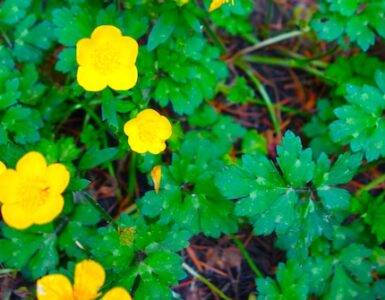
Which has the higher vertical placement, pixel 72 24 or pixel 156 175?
pixel 72 24

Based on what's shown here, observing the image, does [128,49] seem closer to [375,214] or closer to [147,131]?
[147,131]

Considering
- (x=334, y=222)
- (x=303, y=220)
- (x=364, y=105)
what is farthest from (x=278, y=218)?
(x=364, y=105)

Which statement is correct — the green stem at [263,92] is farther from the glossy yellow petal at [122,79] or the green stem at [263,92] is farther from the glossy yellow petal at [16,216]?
the glossy yellow petal at [16,216]

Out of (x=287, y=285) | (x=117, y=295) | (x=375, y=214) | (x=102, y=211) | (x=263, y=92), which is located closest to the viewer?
(x=117, y=295)

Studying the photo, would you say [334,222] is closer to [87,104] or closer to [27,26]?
[87,104]

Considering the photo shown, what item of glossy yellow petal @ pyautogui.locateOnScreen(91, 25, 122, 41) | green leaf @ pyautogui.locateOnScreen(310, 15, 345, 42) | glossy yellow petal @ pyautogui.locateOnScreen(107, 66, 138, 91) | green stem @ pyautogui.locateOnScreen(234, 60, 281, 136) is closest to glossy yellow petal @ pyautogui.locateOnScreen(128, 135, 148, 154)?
glossy yellow petal @ pyautogui.locateOnScreen(107, 66, 138, 91)

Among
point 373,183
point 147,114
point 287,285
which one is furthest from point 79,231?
point 373,183
